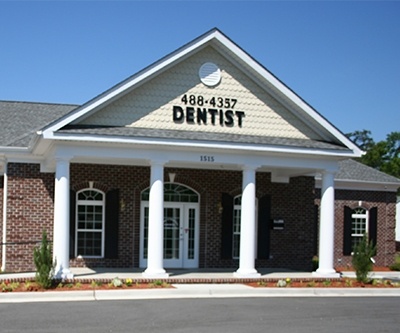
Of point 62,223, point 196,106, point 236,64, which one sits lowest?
point 62,223

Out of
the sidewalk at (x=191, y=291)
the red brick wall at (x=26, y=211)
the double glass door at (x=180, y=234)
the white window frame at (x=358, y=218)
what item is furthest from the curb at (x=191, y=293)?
the white window frame at (x=358, y=218)

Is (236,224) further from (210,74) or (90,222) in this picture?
(210,74)

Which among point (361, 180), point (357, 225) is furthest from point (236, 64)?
point (357, 225)

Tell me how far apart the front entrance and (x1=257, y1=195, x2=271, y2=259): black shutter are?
2.16 meters

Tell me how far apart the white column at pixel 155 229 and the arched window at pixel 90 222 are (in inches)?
131

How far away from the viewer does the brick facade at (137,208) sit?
19844 mm

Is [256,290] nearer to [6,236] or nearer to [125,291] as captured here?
[125,291]

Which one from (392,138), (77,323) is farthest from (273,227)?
(392,138)

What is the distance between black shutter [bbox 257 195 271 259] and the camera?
2219 cm

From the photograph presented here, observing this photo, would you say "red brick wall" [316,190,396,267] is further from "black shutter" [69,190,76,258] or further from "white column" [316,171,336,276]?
"black shutter" [69,190,76,258]

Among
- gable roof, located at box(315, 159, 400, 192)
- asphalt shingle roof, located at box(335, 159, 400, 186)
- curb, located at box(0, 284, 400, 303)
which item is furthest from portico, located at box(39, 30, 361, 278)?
asphalt shingle roof, located at box(335, 159, 400, 186)

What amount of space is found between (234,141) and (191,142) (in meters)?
1.24

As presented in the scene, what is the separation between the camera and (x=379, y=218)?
27328 millimetres

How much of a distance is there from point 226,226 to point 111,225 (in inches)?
148
